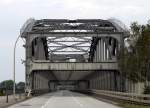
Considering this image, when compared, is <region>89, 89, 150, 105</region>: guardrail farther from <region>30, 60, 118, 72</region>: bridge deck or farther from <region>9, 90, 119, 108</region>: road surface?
<region>30, 60, 118, 72</region>: bridge deck

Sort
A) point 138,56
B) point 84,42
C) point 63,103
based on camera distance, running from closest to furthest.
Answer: point 63,103, point 138,56, point 84,42

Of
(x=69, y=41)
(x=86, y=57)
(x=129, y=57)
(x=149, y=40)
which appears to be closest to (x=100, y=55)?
(x=69, y=41)

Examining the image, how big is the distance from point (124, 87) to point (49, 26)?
2089 centimetres

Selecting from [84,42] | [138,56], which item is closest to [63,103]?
[138,56]

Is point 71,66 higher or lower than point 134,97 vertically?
higher

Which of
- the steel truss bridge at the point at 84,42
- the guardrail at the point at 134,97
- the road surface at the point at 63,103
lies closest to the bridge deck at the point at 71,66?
the steel truss bridge at the point at 84,42

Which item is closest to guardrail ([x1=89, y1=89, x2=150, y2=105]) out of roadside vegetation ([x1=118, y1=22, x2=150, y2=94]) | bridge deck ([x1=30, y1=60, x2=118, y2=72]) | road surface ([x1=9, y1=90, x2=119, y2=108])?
road surface ([x1=9, y1=90, x2=119, y2=108])

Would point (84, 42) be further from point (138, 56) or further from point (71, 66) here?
point (138, 56)

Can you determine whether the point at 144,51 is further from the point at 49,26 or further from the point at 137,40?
the point at 49,26

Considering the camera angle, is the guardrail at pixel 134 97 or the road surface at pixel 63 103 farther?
the road surface at pixel 63 103

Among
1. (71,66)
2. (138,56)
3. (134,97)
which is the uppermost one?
(138,56)

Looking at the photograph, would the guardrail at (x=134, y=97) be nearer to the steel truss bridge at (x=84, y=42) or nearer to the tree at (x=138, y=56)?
the tree at (x=138, y=56)

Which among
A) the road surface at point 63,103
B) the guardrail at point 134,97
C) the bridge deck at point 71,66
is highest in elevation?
the bridge deck at point 71,66

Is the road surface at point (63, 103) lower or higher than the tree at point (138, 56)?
lower
